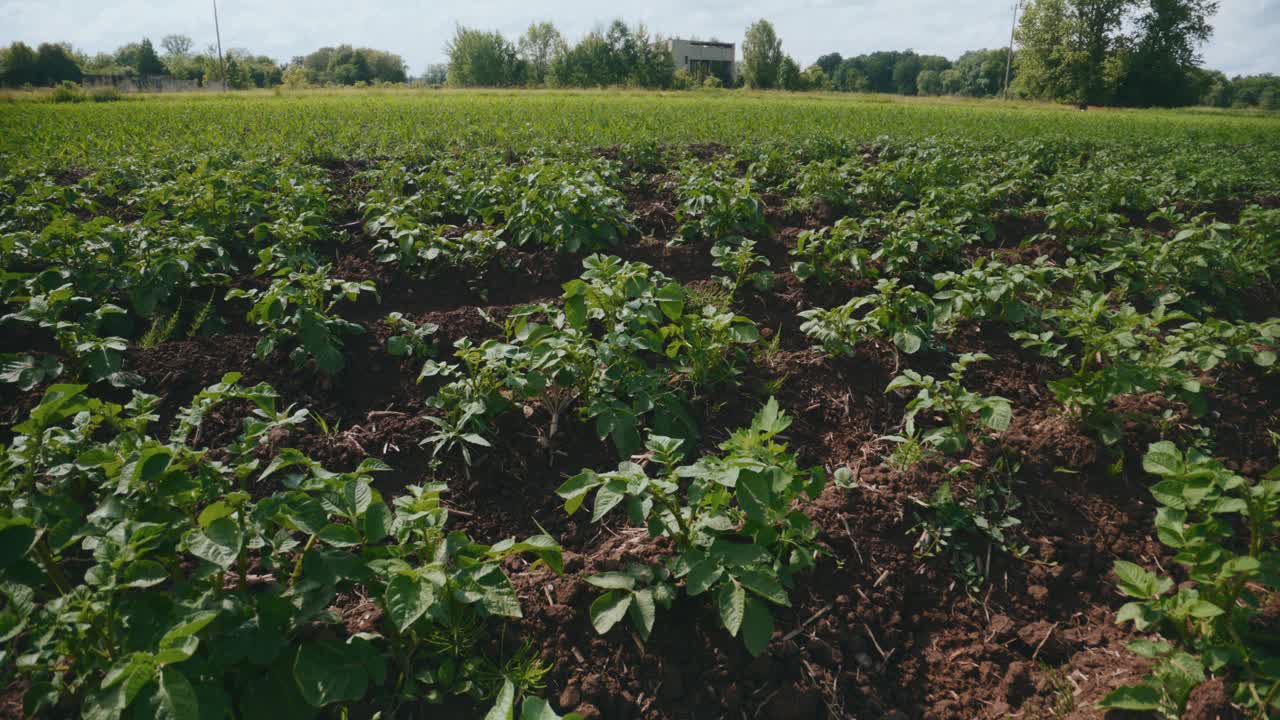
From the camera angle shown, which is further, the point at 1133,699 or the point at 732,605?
the point at 732,605

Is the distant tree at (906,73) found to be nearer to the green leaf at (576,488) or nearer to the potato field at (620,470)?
the potato field at (620,470)

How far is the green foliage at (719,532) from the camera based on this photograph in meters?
1.82

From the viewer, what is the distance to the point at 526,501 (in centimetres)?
263

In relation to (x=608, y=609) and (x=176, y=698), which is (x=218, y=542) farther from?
(x=608, y=609)

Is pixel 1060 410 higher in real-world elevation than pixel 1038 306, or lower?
lower

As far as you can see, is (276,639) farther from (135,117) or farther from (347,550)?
(135,117)

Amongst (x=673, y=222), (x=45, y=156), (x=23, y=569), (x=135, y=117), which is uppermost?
(x=135, y=117)

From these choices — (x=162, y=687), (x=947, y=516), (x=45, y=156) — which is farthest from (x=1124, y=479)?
(x=45, y=156)

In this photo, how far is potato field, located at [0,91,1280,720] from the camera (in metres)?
1.69

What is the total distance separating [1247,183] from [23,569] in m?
12.3

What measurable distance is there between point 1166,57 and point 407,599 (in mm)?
63728

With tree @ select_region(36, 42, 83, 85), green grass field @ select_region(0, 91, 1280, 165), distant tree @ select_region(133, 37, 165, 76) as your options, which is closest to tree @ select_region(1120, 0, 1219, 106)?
green grass field @ select_region(0, 91, 1280, 165)

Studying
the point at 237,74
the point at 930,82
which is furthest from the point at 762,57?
the point at 930,82

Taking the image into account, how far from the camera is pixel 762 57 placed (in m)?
60.2
